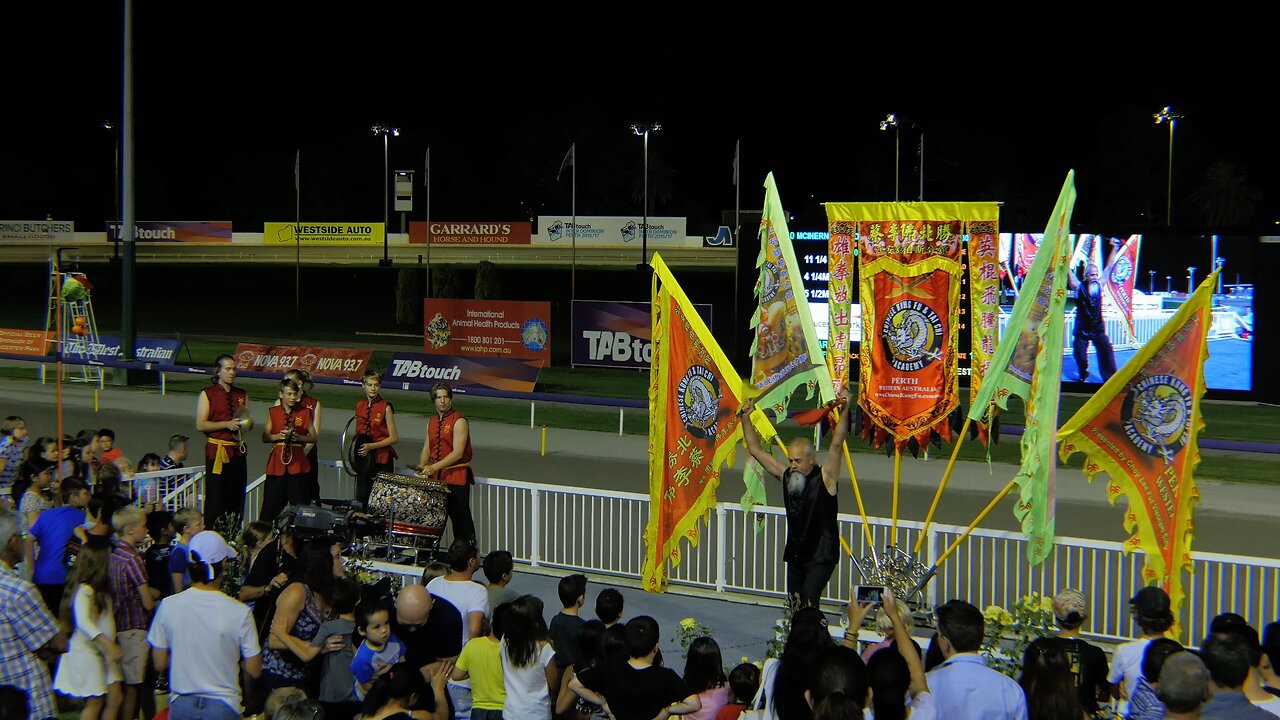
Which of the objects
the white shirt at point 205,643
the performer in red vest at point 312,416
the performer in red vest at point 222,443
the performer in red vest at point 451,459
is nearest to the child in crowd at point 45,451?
the performer in red vest at point 222,443

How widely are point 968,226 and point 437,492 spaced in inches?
172

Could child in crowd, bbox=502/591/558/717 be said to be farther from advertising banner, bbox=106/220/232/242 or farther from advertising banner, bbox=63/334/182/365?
advertising banner, bbox=106/220/232/242

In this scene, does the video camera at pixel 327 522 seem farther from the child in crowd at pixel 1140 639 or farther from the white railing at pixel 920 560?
the child in crowd at pixel 1140 639

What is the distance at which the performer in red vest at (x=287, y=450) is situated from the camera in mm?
10906

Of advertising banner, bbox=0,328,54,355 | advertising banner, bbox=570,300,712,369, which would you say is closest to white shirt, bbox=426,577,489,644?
advertising banner, bbox=570,300,712,369

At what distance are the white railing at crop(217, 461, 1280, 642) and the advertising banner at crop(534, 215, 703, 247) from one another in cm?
5251

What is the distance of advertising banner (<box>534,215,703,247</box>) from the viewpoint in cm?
6544

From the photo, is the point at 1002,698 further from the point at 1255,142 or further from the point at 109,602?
the point at 1255,142

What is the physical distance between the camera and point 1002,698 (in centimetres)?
534

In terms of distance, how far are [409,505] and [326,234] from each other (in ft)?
198

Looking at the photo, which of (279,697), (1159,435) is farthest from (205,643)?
(1159,435)

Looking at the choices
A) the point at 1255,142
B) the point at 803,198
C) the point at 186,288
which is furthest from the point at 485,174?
the point at 1255,142

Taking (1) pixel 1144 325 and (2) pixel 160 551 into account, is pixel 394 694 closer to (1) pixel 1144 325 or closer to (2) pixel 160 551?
(2) pixel 160 551

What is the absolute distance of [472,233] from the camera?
219ft
